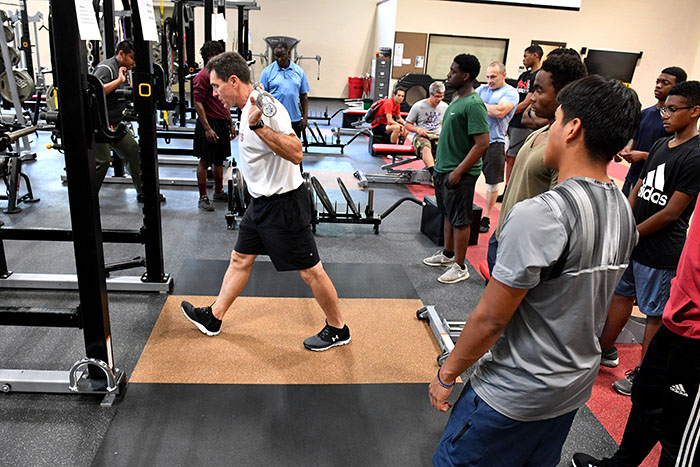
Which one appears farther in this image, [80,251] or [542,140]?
[80,251]

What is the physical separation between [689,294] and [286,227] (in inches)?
69.6

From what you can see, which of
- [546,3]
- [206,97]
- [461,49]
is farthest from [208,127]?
[546,3]

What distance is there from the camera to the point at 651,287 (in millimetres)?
2406

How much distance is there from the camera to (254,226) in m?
2.74

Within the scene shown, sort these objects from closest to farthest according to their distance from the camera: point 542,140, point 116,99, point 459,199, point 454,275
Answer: point 542,140 → point 459,199 → point 454,275 → point 116,99

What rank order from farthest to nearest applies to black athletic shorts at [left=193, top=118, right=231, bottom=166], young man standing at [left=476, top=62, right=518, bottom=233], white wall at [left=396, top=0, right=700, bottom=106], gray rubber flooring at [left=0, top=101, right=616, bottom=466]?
white wall at [left=396, top=0, right=700, bottom=106] → black athletic shorts at [left=193, top=118, right=231, bottom=166] → young man standing at [left=476, top=62, right=518, bottom=233] → gray rubber flooring at [left=0, top=101, right=616, bottom=466]

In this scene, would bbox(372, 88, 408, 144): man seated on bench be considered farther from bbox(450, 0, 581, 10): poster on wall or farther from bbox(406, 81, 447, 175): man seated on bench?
bbox(450, 0, 581, 10): poster on wall

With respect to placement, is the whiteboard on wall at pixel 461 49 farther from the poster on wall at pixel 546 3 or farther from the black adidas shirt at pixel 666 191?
the black adidas shirt at pixel 666 191

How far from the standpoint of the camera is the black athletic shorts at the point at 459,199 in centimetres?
366

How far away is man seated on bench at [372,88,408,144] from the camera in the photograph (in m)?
7.86

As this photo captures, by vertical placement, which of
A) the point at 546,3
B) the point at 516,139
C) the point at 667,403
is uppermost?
the point at 546,3

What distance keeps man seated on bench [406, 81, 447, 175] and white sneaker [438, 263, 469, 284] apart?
8.64ft

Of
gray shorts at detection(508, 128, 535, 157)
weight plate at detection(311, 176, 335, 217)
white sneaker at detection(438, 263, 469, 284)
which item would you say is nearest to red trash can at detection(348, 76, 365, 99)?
gray shorts at detection(508, 128, 535, 157)

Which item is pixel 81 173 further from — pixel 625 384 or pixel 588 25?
pixel 588 25
